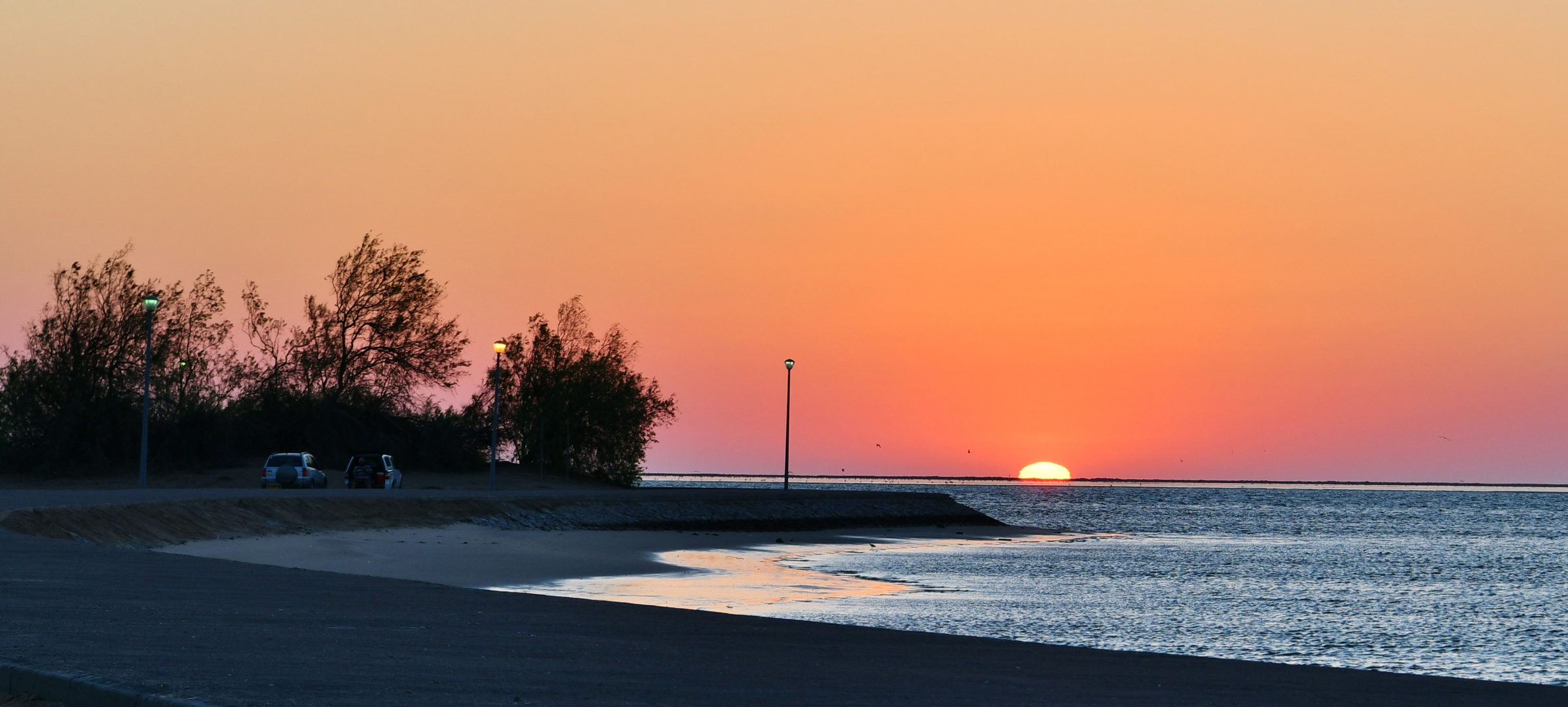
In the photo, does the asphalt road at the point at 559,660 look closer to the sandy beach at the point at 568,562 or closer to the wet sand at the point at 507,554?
the sandy beach at the point at 568,562

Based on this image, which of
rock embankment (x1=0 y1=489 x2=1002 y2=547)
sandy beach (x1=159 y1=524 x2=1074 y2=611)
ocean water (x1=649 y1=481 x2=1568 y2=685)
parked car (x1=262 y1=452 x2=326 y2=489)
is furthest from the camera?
parked car (x1=262 y1=452 x2=326 y2=489)

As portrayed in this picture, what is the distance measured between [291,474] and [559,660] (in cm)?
4853

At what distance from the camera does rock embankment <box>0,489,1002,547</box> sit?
29.6 meters

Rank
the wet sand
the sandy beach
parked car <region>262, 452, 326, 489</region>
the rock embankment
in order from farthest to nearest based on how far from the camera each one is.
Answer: parked car <region>262, 452, 326, 489</region> → the rock embankment → the wet sand → the sandy beach

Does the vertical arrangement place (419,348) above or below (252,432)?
above

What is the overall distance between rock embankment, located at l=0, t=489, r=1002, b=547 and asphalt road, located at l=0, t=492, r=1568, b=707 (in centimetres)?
1418

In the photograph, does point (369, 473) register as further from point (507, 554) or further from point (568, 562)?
point (568, 562)

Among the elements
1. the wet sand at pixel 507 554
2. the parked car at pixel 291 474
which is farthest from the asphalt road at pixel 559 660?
the parked car at pixel 291 474

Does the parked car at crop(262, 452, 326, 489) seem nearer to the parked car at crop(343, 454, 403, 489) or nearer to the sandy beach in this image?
the parked car at crop(343, 454, 403, 489)

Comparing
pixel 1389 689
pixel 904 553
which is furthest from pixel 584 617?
pixel 904 553

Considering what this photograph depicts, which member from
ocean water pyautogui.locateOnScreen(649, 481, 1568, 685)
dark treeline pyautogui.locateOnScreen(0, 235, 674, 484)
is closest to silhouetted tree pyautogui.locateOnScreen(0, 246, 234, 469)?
dark treeline pyautogui.locateOnScreen(0, 235, 674, 484)

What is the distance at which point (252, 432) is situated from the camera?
67.9m

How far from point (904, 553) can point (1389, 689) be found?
117ft

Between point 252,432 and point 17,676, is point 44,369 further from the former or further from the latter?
point 17,676
